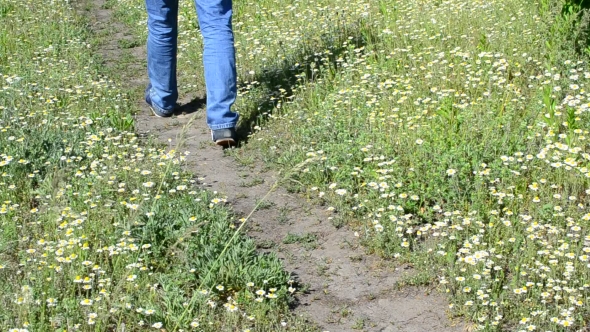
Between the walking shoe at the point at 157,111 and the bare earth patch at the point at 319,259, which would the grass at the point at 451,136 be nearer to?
the bare earth patch at the point at 319,259

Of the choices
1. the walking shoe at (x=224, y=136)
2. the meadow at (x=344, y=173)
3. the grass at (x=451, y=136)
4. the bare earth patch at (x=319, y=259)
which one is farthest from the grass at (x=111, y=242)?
the grass at (x=451, y=136)

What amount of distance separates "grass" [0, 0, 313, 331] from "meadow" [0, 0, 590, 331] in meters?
0.02

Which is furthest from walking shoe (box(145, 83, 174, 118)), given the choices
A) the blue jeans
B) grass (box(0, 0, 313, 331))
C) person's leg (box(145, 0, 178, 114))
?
the blue jeans

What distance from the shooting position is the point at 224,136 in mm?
6551

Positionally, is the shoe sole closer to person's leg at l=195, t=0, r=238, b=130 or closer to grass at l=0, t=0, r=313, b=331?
person's leg at l=195, t=0, r=238, b=130

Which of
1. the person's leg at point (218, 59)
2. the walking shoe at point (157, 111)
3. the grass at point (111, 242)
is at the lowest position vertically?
the walking shoe at point (157, 111)

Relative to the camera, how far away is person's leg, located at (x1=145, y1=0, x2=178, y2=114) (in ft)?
22.7

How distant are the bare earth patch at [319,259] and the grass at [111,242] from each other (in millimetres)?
194

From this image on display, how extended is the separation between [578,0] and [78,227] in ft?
16.2

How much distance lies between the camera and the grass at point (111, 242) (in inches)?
161

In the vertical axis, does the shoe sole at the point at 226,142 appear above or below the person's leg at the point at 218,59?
below

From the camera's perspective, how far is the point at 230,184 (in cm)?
604

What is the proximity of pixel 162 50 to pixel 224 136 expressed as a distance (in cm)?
113

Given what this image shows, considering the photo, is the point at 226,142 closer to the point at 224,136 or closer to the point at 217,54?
the point at 224,136
